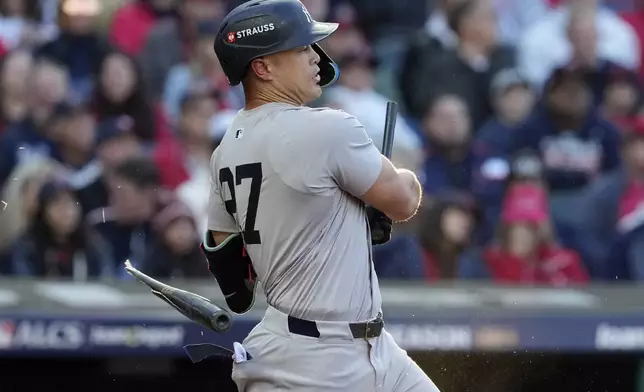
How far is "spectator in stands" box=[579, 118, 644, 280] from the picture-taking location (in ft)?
21.2

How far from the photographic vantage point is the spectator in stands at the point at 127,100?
6.34 meters

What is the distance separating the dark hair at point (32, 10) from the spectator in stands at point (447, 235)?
2.40 metres

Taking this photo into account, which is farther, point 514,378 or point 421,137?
point 421,137

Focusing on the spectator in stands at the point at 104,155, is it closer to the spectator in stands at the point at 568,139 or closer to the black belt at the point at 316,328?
the spectator in stands at the point at 568,139

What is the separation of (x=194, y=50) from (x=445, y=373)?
2.28m

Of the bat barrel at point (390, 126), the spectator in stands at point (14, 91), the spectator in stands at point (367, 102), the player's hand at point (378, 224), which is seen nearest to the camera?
the player's hand at point (378, 224)

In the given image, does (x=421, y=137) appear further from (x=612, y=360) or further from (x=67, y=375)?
(x=67, y=375)

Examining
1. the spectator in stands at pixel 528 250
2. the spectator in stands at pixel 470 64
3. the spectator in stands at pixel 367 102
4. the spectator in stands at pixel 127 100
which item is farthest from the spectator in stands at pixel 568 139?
the spectator in stands at pixel 127 100

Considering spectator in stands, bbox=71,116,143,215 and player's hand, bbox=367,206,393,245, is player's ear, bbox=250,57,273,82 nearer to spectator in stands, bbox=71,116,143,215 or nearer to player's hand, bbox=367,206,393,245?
player's hand, bbox=367,206,393,245

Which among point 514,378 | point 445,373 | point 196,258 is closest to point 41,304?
point 196,258

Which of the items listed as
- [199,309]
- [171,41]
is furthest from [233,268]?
[171,41]

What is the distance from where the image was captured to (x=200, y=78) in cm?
649

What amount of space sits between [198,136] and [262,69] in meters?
3.36

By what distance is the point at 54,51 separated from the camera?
6398 millimetres
